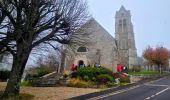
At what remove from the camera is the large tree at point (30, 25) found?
12711 millimetres

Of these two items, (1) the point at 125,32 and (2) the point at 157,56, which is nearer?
(2) the point at 157,56

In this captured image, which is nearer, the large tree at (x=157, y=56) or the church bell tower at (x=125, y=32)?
the large tree at (x=157, y=56)

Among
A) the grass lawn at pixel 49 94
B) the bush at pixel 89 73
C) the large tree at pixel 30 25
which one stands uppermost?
the large tree at pixel 30 25

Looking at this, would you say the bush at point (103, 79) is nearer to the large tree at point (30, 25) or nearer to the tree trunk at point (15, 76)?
the large tree at point (30, 25)

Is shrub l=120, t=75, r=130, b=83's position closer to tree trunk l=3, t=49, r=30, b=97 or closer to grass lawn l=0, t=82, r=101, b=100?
grass lawn l=0, t=82, r=101, b=100

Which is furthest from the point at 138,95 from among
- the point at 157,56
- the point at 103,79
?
the point at 157,56

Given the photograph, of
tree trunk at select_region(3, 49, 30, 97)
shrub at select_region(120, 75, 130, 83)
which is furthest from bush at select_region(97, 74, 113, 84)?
tree trunk at select_region(3, 49, 30, 97)

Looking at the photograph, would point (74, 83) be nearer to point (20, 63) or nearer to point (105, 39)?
point (20, 63)

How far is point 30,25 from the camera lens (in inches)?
504

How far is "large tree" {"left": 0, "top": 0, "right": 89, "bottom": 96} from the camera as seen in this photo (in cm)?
1271

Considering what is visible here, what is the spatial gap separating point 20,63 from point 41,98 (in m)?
2.27

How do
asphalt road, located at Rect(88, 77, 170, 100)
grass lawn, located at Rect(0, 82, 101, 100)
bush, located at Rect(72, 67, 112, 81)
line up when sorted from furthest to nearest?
bush, located at Rect(72, 67, 112, 81)
asphalt road, located at Rect(88, 77, 170, 100)
grass lawn, located at Rect(0, 82, 101, 100)

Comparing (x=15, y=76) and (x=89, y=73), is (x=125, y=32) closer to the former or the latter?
(x=89, y=73)

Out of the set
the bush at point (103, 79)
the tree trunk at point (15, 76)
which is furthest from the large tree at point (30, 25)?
the bush at point (103, 79)
